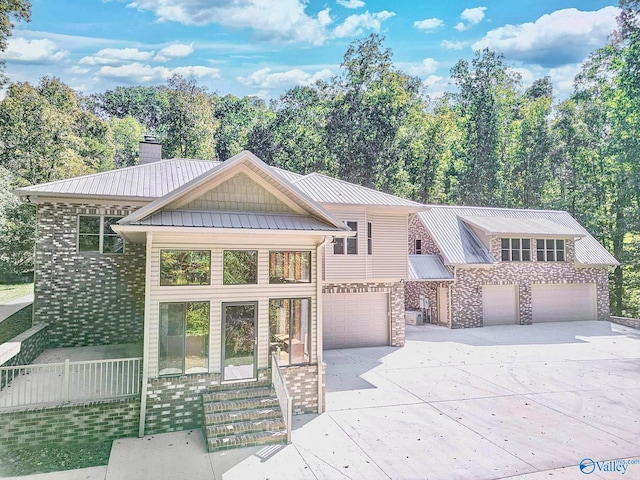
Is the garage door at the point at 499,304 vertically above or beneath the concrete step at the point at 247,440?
above

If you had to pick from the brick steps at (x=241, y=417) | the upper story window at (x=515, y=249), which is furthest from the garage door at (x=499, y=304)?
the brick steps at (x=241, y=417)

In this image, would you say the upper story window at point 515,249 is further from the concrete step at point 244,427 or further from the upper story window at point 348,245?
the concrete step at point 244,427

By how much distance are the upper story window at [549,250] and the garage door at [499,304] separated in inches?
90.6

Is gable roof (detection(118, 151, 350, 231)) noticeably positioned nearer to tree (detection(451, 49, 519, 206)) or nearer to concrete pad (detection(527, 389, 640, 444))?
concrete pad (detection(527, 389, 640, 444))

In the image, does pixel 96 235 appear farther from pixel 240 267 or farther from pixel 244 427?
pixel 244 427

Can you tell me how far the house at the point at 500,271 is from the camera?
62.7 feet

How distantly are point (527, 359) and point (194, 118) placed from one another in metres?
28.4

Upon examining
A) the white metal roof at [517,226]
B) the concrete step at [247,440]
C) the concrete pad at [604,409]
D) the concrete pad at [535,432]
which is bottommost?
the concrete pad at [604,409]

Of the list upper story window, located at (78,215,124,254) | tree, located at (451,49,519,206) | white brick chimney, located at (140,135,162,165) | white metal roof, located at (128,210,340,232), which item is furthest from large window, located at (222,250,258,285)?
tree, located at (451,49,519,206)

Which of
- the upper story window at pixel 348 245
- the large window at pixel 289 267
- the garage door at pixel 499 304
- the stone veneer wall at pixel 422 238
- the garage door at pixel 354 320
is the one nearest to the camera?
the large window at pixel 289 267

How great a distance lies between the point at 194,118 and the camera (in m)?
32.0

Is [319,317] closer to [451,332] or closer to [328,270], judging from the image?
[328,270]

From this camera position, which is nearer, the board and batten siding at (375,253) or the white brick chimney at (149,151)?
the board and batten siding at (375,253)
